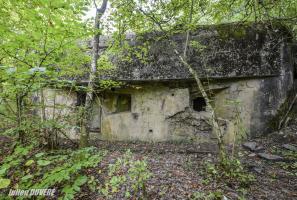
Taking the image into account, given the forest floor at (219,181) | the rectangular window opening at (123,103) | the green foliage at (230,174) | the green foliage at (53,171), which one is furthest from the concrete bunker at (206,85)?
the green foliage at (53,171)

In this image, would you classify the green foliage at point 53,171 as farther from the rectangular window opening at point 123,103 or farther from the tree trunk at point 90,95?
the rectangular window opening at point 123,103

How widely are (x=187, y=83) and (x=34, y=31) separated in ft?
13.6

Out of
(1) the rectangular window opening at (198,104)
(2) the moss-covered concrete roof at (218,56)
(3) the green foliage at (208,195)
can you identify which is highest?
(2) the moss-covered concrete roof at (218,56)

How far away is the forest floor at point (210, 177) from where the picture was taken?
8.56ft

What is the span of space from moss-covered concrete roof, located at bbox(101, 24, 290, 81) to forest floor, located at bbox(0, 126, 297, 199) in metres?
1.84

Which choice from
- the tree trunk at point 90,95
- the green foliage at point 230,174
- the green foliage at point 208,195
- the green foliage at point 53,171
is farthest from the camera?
the tree trunk at point 90,95

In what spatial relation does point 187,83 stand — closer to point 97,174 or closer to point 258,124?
point 258,124

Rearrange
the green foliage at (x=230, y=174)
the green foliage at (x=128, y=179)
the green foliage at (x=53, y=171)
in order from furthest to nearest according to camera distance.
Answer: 1. the green foliage at (x=230, y=174)
2. the green foliage at (x=128, y=179)
3. the green foliage at (x=53, y=171)

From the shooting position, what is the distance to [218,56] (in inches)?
203

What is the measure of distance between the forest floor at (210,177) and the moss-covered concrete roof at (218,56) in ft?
6.02

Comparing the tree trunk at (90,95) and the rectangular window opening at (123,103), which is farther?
the rectangular window opening at (123,103)

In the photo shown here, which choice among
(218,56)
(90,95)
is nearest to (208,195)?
(90,95)

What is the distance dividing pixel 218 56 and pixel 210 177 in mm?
3306

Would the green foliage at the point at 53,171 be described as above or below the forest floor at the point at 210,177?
above
